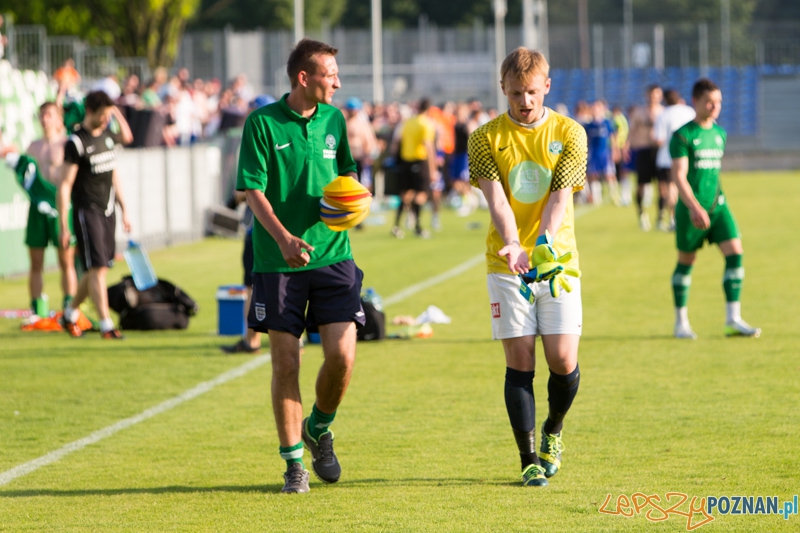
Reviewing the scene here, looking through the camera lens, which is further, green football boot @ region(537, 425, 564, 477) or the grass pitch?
green football boot @ region(537, 425, 564, 477)

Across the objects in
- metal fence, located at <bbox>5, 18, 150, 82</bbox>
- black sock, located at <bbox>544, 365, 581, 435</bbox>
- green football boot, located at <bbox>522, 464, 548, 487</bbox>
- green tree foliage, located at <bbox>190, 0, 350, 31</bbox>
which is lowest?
green football boot, located at <bbox>522, 464, 548, 487</bbox>

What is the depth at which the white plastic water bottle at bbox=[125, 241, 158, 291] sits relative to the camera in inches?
464

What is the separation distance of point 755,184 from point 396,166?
16.9 m

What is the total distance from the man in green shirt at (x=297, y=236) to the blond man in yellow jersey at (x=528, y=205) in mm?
719

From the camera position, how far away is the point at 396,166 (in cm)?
2173

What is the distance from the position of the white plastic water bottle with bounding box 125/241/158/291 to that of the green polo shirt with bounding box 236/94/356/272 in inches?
242

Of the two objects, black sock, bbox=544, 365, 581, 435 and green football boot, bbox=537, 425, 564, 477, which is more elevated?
black sock, bbox=544, 365, 581, 435

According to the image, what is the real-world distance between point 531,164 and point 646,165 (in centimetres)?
1650

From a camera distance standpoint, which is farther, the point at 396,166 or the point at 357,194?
the point at 396,166

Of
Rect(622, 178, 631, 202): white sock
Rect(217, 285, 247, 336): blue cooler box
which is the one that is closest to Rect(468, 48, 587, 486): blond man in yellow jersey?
Rect(217, 285, 247, 336): blue cooler box

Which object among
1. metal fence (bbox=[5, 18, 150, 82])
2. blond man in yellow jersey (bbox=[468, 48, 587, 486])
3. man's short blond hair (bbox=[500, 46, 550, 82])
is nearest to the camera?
man's short blond hair (bbox=[500, 46, 550, 82])

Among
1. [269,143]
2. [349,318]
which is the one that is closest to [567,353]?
[349,318]

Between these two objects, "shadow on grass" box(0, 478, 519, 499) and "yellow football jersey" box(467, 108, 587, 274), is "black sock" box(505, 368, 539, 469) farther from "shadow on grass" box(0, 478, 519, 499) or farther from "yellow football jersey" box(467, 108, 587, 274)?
"yellow football jersey" box(467, 108, 587, 274)

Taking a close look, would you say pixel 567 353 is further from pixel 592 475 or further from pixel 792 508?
pixel 792 508
